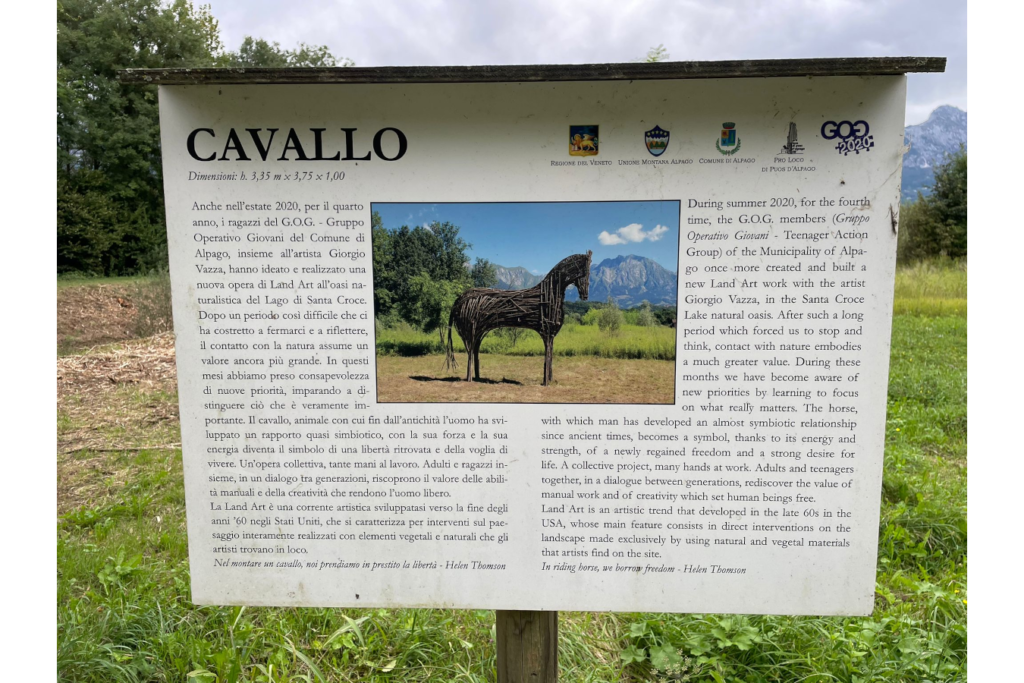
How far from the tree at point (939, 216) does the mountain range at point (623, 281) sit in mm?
18136

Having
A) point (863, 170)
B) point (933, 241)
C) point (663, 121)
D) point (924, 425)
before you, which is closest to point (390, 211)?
point (663, 121)

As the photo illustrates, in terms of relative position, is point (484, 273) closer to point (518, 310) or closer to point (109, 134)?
point (518, 310)

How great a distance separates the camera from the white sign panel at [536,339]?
1631 millimetres

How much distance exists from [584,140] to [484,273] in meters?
0.49

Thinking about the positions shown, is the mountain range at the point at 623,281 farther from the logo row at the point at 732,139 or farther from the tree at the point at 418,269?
the logo row at the point at 732,139

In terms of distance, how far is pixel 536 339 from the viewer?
5.80 feet

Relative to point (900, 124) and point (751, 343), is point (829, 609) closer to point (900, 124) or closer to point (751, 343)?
point (751, 343)

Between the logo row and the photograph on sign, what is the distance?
0.54 ft

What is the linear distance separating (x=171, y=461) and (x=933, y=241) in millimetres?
20449

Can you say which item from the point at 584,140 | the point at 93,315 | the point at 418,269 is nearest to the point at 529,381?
the point at 418,269

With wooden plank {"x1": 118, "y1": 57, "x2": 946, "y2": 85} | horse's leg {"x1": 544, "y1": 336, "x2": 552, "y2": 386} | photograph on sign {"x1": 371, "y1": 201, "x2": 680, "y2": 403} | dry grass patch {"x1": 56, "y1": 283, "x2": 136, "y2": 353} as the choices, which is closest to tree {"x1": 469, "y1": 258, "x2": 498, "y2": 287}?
photograph on sign {"x1": 371, "y1": 201, "x2": 680, "y2": 403}

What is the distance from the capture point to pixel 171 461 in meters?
4.74

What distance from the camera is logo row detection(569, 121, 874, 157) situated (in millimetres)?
1610

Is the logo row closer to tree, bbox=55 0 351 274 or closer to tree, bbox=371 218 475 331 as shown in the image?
tree, bbox=371 218 475 331
